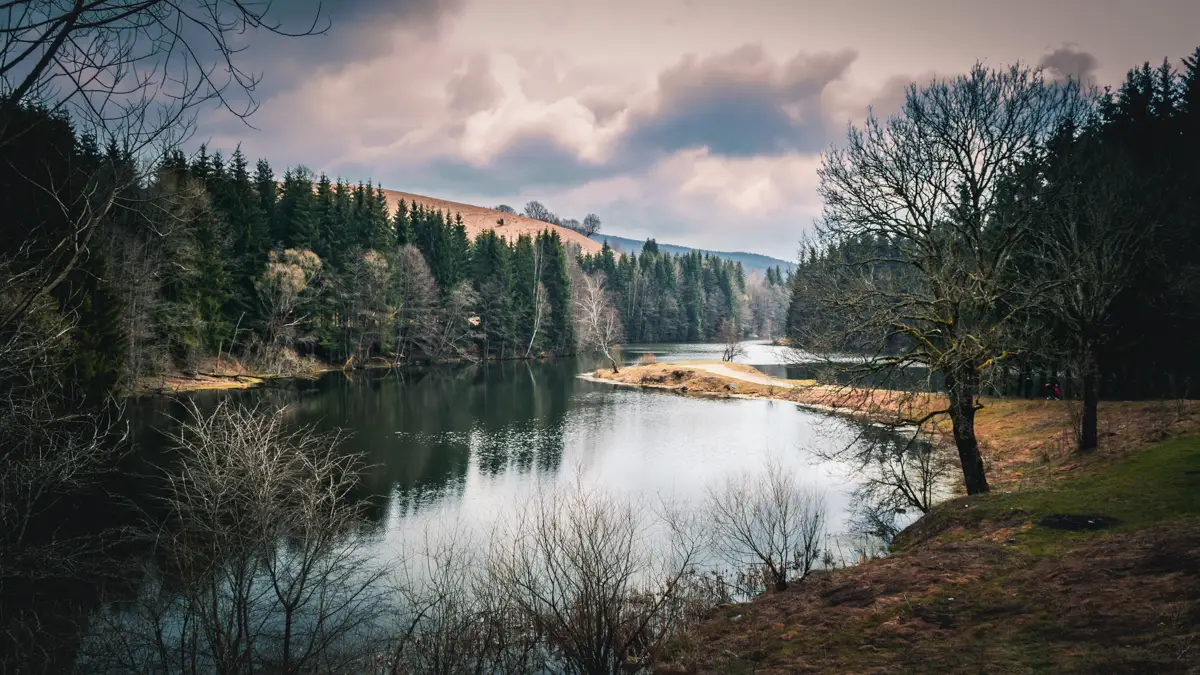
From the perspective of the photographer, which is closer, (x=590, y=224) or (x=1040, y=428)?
(x=1040, y=428)

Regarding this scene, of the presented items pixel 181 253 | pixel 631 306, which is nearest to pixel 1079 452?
pixel 181 253

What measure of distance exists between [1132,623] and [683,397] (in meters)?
37.0

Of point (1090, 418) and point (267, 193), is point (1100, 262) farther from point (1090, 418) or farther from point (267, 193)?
point (267, 193)

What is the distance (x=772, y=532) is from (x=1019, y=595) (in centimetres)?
Result: 624

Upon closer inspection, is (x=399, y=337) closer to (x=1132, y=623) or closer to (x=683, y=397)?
(x=683, y=397)

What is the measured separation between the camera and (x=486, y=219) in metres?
157

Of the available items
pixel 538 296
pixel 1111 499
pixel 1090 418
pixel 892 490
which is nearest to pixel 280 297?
pixel 538 296

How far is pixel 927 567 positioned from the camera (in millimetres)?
9531

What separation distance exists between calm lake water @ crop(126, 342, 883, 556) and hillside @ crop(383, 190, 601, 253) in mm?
106850

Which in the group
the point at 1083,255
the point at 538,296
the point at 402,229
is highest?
the point at 402,229

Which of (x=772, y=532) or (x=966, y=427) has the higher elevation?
(x=966, y=427)

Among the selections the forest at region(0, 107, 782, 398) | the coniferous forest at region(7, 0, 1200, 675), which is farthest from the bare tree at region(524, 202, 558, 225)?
the coniferous forest at region(7, 0, 1200, 675)

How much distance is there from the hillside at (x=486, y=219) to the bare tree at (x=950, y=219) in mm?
133613

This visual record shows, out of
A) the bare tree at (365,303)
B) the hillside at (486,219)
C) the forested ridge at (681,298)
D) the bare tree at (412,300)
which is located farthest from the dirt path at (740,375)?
the hillside at (486,219)
